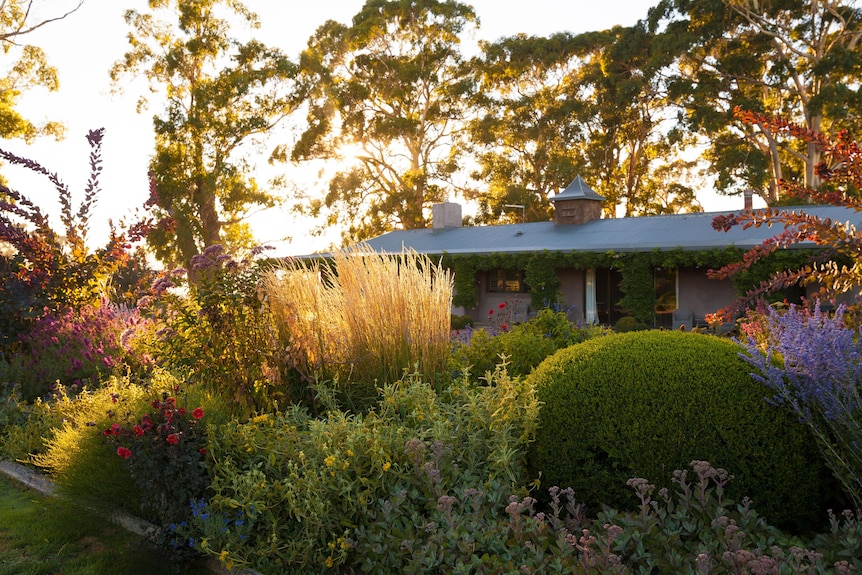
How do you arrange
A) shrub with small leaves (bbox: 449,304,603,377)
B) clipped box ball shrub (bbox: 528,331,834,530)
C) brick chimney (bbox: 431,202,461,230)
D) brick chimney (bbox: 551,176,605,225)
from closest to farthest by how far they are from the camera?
clipped box ball shrub (bbox: 528,331,834,530) < shrub with small leaves (bbox: 449,304,603,377) < brick chimney (bbox: 551,176,605,225) < brick chimney (bbox: 431,202,461,230)

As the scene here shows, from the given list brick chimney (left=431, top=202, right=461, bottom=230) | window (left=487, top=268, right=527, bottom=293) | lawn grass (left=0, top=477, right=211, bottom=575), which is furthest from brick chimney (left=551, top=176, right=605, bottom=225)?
lawn grass (left=0, top=477, right=211, bottom=575)

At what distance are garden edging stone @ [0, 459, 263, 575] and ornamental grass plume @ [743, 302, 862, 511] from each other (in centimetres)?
249

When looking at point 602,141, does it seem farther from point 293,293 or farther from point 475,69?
point 293,293

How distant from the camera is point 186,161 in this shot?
86.8 feet

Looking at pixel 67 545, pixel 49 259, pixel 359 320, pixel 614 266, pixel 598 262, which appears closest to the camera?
pixel 67 545

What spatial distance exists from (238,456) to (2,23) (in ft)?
71.7

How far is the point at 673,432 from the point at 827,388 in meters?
0.67

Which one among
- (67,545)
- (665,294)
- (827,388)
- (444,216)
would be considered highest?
(444,216)

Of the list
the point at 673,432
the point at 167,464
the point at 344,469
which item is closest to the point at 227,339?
the point at 167,464

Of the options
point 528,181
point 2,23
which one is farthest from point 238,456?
point 528,181

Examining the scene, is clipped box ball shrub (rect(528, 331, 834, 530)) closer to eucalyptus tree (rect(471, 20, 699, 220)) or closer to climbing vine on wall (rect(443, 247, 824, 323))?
climbing vine on wall (rect(443, 247, 824, 323))

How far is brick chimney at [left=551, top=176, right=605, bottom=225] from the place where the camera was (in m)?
20.3

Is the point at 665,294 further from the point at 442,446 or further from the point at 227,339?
the point at 442,446

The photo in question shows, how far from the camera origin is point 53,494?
14.1 ft
